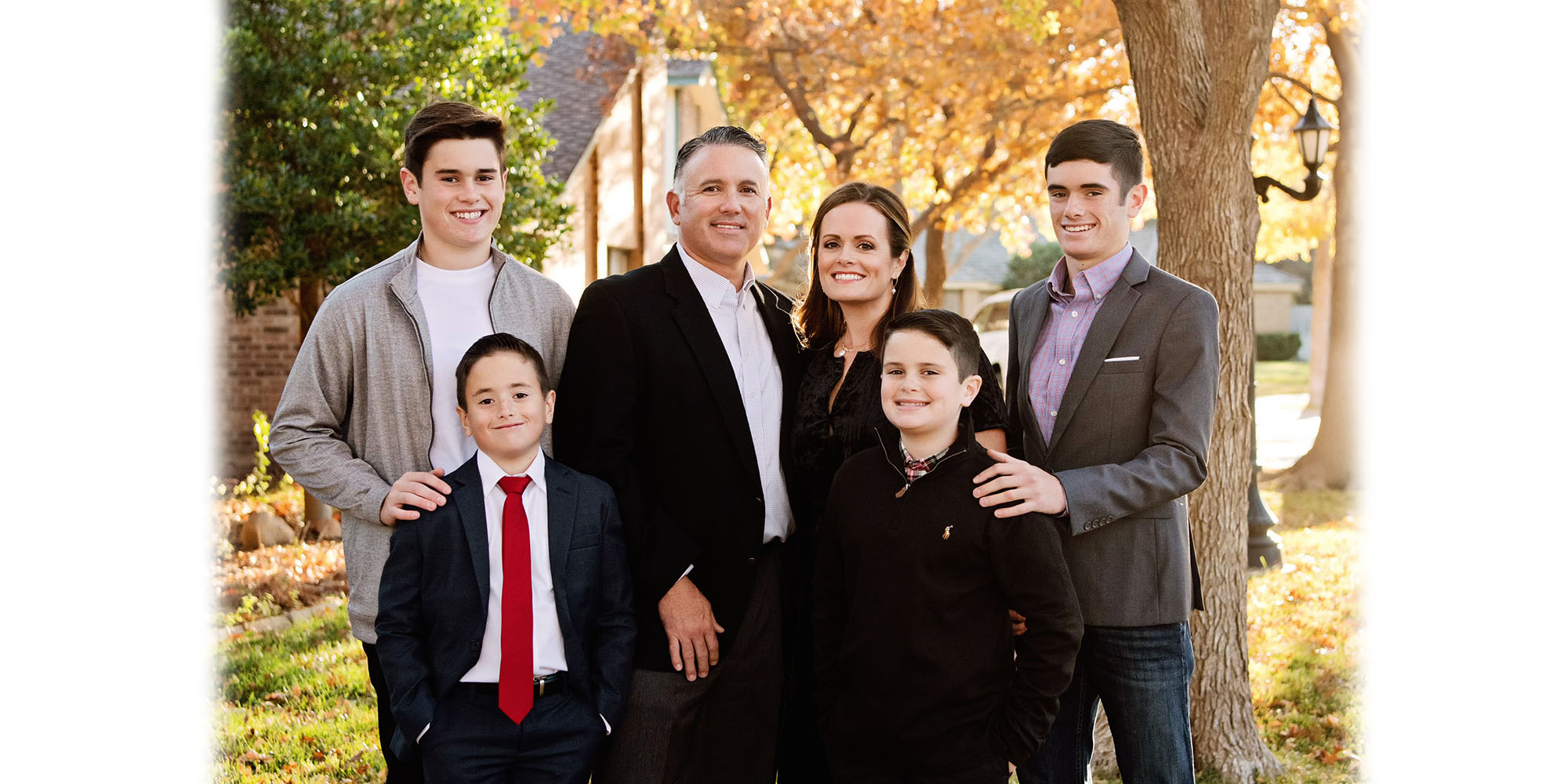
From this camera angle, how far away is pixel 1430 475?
1068 cm

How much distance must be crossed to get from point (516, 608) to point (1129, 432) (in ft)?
5.51

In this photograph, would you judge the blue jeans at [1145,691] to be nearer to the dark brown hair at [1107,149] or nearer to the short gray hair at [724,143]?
the dark brown hair at [1107,149]

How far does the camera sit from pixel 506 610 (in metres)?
3.05

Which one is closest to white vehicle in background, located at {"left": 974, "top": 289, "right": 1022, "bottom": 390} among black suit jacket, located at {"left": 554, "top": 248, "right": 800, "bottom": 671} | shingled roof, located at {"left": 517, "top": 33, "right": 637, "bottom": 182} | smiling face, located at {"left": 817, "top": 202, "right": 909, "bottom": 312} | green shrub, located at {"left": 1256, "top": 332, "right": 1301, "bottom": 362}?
shingled roof, located at {"left": 517, "top": 33, "right": 637, "bottom": 182}

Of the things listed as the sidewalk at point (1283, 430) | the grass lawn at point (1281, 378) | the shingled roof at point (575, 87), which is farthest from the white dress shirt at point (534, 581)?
the grass lawn at point (1281, 378)

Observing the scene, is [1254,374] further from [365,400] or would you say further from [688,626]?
[365,400]

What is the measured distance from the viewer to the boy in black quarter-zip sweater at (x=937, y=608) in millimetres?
2867

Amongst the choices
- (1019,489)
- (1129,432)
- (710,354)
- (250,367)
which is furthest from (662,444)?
(250,367)

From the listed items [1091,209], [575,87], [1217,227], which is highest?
[575,87]

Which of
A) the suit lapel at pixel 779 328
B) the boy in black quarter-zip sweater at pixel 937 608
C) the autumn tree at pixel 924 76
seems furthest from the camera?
the autumn tree at pixel 924 76

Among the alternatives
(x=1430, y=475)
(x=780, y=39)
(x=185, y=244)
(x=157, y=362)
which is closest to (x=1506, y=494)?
(x=1430, y=475)

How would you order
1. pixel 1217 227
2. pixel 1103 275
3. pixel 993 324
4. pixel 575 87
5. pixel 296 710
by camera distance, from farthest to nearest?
pixel 993 324 < pixel 575 87 < pixel 296 710 < pixel 1217 227 < pixel 1103 275

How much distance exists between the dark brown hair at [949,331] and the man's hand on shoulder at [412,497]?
4.02 ft

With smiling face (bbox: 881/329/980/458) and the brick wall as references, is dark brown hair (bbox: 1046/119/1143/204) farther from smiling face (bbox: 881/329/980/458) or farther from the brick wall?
the brick wall
